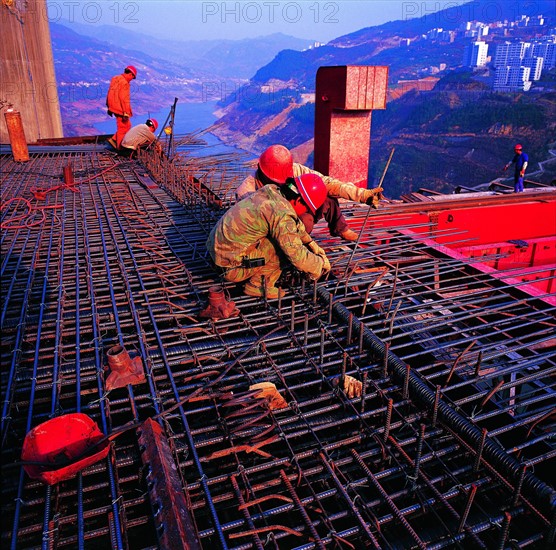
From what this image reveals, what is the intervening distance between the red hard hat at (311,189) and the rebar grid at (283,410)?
84 cm

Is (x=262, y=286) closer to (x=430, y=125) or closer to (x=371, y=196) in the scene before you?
(x=371, y=196)

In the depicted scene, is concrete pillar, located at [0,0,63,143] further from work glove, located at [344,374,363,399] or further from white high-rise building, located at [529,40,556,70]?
white high-rise building, located at [529,40,556,70]

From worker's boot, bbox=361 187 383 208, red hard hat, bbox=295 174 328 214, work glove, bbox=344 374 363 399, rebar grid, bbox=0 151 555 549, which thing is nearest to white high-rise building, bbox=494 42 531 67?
worker's boot, bbox=361 187 383 208

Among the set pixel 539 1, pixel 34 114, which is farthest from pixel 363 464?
pixel 539 1

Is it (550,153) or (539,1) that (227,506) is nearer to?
(550,153)

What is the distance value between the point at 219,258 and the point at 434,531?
2.87m

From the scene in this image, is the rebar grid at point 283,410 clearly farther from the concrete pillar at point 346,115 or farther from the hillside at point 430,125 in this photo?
the hillside at point 430,125

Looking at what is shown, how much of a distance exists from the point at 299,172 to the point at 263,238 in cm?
192

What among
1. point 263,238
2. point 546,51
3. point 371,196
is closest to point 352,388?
point 263,238

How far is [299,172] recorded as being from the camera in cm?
594

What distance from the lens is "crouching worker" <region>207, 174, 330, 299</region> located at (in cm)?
402

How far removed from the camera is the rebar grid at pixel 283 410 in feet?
7.46

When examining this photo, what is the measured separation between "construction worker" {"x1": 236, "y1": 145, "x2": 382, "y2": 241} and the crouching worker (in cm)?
68

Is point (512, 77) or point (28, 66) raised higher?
point (512, 77)
